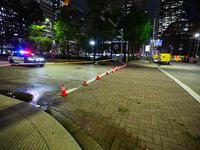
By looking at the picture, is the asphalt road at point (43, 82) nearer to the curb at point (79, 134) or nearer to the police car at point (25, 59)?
the curb at point (79, 134)

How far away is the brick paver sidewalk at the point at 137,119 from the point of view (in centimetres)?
250

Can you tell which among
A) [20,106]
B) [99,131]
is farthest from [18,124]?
[99,131]

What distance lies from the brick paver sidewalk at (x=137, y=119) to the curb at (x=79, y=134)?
0.42 feet

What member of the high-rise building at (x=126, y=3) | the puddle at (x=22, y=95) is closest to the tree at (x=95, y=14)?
the puddle at (x=22, y=95)

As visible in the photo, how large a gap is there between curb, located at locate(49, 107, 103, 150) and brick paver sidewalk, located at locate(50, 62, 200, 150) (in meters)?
0.13

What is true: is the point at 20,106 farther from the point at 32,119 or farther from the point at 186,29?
the point at 186,29

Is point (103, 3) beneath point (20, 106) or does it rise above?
above

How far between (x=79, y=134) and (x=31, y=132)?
3.76 ft

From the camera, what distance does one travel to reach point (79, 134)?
269 centimetres

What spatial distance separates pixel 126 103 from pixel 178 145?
7.25 feet

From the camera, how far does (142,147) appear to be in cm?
235

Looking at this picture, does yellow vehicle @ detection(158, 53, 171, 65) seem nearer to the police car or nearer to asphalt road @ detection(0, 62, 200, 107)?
asphalt road @ detection(0, 62, 200, 107)

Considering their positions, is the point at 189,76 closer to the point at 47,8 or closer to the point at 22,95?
the point at 22,95

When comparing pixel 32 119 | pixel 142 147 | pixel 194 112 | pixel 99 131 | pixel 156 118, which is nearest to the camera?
pixel 142 147
